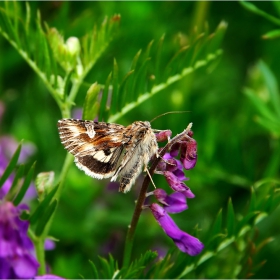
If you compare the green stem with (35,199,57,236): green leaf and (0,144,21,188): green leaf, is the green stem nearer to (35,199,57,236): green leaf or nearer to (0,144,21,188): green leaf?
(35,199,57,236): green leaf

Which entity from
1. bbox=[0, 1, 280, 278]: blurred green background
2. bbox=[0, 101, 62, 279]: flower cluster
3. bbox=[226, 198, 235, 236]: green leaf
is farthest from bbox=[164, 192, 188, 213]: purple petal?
bbox=[0, 1, 280, 278]: blurred green background

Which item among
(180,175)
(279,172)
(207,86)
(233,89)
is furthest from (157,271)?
(233,89)

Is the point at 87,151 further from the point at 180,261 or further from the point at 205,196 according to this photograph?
the point at 205,196

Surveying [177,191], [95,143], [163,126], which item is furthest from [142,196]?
[163,126]

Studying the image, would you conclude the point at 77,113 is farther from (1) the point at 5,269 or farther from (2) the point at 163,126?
(1) the point at 5,269

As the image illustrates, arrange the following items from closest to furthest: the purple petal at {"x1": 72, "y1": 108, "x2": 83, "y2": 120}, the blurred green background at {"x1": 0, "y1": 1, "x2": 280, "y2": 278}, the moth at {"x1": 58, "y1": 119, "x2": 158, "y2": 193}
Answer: the moth at {"x1": 58, "y1": 119, "x2": 158, "y2": 193}
the blurred green background at {"x1": 0, "y1": 1, "x2": 280, "y2": 278}
the purple petal at {"x1": 72, "y1": 108, "x2": 83, "y2": 120}

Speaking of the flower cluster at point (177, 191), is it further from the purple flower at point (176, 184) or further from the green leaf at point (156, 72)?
the green leaf at point (156, 72)
